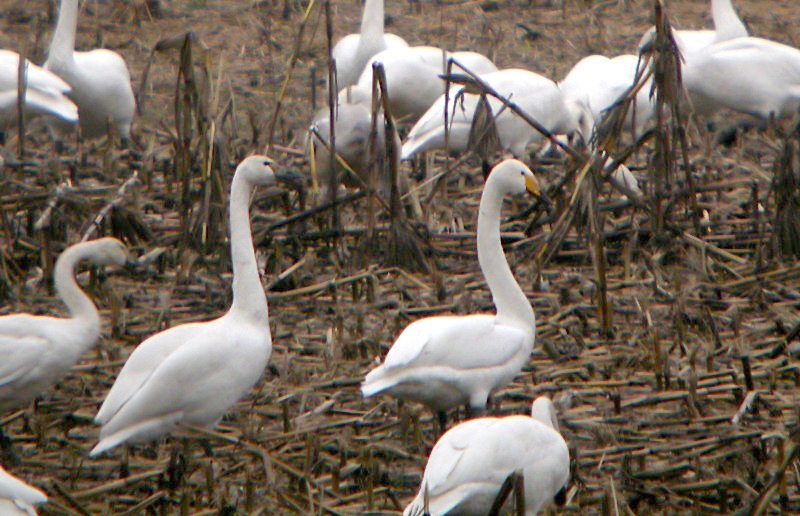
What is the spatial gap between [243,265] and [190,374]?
2.07ft

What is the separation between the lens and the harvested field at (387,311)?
4.23m

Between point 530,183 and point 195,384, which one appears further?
point 530,183

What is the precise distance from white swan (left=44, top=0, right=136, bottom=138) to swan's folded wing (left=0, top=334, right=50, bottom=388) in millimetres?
4392

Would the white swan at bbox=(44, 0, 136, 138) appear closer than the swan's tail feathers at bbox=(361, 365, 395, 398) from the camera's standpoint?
No

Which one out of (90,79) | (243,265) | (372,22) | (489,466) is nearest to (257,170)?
(243,265)

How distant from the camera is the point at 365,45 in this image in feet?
31.2

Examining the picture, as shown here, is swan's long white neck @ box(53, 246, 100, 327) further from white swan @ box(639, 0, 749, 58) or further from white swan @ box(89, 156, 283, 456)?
white swan @ box(639, 0, 749, 58)

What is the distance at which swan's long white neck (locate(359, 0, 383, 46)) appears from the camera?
940 centimetres

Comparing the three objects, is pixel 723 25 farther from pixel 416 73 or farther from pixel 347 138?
pixel 347 138

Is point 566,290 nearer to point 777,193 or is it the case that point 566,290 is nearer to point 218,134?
point 777,193

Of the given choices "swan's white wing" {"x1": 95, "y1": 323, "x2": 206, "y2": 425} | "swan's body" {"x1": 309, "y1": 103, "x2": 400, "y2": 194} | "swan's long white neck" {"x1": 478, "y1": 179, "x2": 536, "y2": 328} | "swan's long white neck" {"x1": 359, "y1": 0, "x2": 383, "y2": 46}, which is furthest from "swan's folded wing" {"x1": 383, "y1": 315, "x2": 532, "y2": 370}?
"swan's long white neck" {"x1": 359, "y1": 0, "x2": 383, "y2": 46}

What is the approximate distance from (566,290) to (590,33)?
5.88 m

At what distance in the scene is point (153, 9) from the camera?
11930 millimetres

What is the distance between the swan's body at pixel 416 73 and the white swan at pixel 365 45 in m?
0.50
